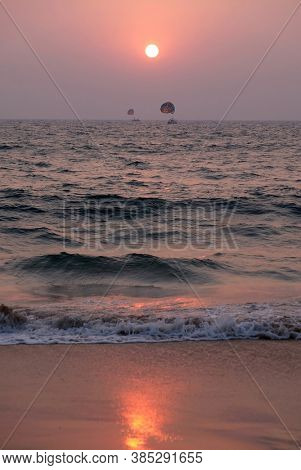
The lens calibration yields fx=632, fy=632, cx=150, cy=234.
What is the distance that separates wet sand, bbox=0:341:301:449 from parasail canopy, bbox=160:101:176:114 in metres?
117

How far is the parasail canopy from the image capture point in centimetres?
12200

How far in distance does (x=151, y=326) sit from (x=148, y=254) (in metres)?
5.92

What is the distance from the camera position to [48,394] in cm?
586

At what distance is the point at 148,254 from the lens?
46.4 feet

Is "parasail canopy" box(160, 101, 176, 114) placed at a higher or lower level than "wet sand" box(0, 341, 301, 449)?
higher

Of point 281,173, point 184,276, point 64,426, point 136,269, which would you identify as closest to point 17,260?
point 136,269

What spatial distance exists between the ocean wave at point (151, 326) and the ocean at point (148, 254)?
0.05 feet

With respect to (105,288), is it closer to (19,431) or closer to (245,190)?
(19,431)

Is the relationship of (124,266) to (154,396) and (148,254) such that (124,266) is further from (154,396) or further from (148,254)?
(154,396)

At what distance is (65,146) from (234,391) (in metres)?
40.3

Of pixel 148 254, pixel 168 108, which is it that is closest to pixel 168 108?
pixel 168 108

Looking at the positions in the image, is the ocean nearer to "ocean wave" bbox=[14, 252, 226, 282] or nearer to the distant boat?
"ocean wave" bbox=[14, 252, 226, 282]

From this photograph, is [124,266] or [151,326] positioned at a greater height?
[124,266]

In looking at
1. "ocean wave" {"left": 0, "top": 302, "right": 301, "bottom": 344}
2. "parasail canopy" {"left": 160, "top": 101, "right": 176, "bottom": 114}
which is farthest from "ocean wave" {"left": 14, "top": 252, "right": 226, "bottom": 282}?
"parasail canopy" {"left": 160, "top": 101, "right": 176, "bottom": 114}
